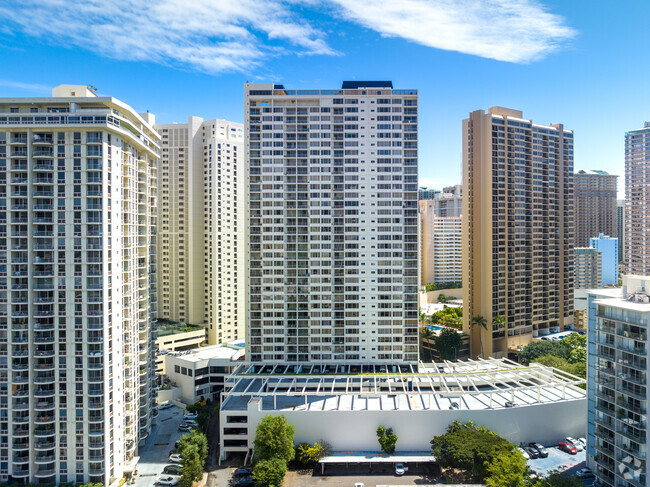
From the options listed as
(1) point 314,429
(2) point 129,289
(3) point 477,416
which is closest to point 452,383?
(3) point 477,416

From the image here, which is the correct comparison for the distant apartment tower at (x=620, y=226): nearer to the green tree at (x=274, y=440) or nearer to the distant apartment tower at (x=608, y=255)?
the distant apartment tower at (x=608, y=255)

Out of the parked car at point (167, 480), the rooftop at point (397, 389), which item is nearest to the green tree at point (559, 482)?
the rooftop at point (397, 389)

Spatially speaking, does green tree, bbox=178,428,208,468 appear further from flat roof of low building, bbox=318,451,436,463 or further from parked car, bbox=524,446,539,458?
parked car, bbox=524,446,539,458

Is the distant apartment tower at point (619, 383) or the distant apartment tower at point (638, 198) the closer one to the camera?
the distant apartment tower at point (619, 383)

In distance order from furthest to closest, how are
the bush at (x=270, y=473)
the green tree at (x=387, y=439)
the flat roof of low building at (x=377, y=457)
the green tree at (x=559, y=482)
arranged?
the green tree at (x=387, y=439)
the flat roof of low building at (x=377, y=457)
the bush at (x=270, y=473)
the green tree at (x=559, y=482)

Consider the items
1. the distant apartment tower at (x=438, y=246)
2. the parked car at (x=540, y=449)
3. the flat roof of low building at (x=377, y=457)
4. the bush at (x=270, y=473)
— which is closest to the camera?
the bush at (x=270, y=473)

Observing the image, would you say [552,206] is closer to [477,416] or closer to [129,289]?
[477,416]

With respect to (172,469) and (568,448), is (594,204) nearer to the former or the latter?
(568,448)
